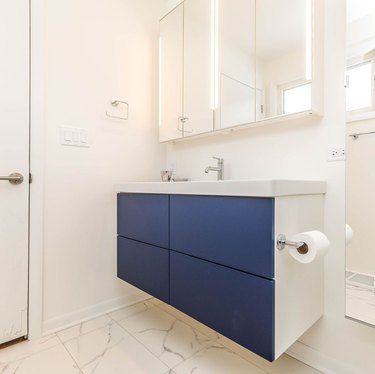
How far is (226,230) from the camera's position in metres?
1.00

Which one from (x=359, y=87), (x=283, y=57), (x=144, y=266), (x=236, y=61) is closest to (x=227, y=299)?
(x=144, y=266)

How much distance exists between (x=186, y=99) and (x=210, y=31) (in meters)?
0.43

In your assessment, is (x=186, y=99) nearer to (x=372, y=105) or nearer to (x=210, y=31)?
(x=210, y=31)

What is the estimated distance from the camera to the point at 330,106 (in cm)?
117

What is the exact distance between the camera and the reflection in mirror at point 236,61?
1.42m

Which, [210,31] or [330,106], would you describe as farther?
[210,31]

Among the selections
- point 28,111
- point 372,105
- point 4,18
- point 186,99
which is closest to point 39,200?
point 28,111

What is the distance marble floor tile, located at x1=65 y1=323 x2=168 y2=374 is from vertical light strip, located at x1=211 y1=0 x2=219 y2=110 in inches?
55.8

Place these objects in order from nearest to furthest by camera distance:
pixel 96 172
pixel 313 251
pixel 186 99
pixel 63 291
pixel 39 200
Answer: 1. pixel 313 251
2. pixel 39 200
3. pixel 63 291
4. pixel 96 172
5. pixel 186 99

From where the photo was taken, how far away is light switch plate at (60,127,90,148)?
152 cm

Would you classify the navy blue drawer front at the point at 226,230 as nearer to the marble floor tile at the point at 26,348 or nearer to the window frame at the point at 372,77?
the window frame at the point at 372,77

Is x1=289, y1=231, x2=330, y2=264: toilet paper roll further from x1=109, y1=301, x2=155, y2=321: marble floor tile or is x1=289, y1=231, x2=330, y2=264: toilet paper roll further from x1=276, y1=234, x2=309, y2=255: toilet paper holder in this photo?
x1=109, y1=301, x2=155, y2=321: marble floor tile

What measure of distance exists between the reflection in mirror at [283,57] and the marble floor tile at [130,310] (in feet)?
4.75

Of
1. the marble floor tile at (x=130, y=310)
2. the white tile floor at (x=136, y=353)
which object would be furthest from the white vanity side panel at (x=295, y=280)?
the marble floor tile at (x=130, y=310)
